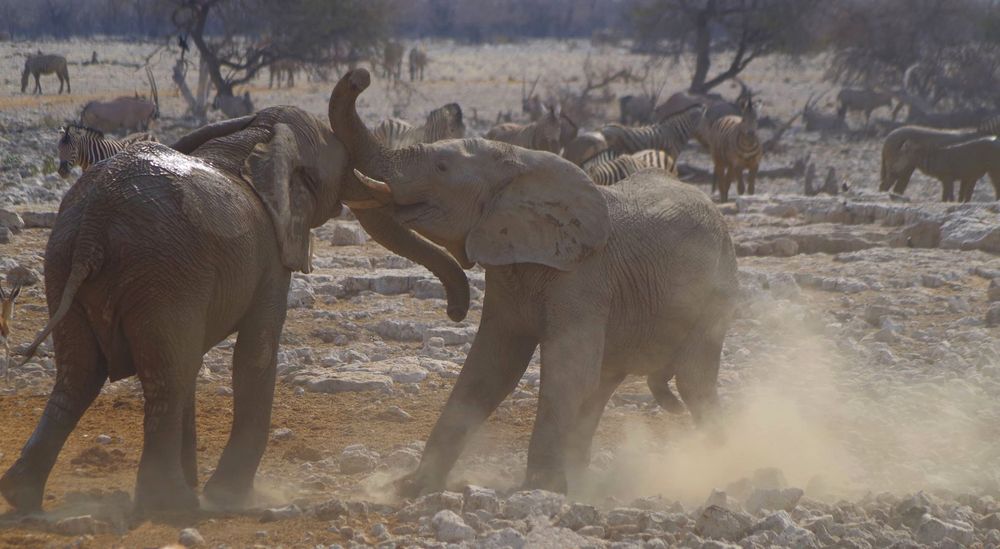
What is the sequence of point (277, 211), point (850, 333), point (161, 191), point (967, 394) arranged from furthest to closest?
1. point (850, 333)
2. point (967, 394)
3. point (277, 211)
4. point (161, 191)

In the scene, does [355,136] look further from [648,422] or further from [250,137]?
[648,422]

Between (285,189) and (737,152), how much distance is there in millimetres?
15310

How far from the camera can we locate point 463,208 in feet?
19.7

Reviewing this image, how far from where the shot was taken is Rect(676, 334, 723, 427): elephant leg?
22.1ft

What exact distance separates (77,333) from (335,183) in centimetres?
143

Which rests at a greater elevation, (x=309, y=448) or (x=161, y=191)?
(x=161, y=191)

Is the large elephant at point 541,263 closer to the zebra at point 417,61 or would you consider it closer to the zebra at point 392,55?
the zebra at point 392,55

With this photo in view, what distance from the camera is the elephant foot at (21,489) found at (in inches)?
207

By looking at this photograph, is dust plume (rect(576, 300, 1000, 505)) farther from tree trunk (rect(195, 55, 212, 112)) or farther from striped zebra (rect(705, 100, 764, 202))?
tree trunk (rect(195, 55, 212, 112))

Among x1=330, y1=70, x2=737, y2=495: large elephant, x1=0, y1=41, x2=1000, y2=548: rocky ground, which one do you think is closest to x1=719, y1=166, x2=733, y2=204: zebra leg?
x1=0, y1=41, x2=1000, y2=548: rocky ground

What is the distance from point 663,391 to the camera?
23.2 feet

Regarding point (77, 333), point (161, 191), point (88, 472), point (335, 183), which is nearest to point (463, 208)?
point (335, 183)

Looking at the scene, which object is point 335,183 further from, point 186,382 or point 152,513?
point 152,513

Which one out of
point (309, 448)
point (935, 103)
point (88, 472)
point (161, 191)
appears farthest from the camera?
point (935, 103)
